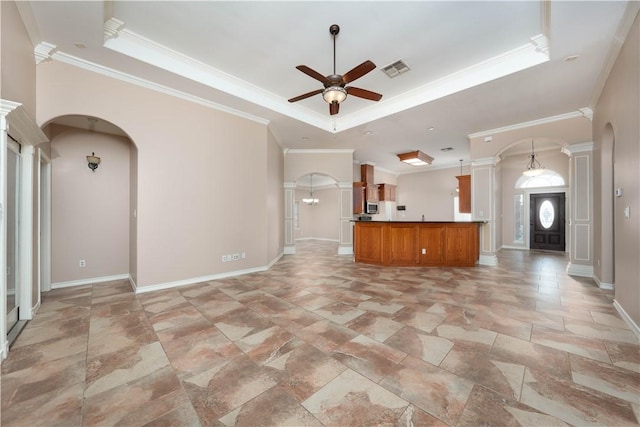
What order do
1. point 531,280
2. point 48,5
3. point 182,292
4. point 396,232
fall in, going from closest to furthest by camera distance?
point 48,5 < point 182,292 < point 531,280 < point 396,232

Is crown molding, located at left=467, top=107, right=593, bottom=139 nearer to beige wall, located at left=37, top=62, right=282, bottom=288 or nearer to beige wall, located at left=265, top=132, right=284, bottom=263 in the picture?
beige wall, located at left=265, top=132, right=284, bottom=263

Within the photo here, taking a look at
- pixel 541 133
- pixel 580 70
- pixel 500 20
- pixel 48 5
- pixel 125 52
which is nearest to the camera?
pixel 48 5

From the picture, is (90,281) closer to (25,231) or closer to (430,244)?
(25,231)

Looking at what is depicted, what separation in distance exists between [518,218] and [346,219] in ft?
21.2

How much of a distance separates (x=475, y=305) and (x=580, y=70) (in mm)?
3768

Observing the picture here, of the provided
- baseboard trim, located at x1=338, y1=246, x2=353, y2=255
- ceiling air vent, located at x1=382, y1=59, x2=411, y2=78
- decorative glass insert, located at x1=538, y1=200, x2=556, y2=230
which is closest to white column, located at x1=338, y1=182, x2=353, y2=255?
baseboard trim, located at x1=338, y1=246, x2=353, y2=255

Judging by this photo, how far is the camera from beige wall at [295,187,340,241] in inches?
485

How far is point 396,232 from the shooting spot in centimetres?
613

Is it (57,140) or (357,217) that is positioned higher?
(57,140)

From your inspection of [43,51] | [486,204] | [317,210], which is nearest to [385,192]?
[317,210]

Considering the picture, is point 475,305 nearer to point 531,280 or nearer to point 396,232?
point 531,280

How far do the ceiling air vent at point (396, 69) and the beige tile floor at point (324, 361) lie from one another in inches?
141

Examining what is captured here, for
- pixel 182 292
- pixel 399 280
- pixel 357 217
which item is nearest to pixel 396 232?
pixel 399 280

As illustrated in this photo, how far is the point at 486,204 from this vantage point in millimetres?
6262
